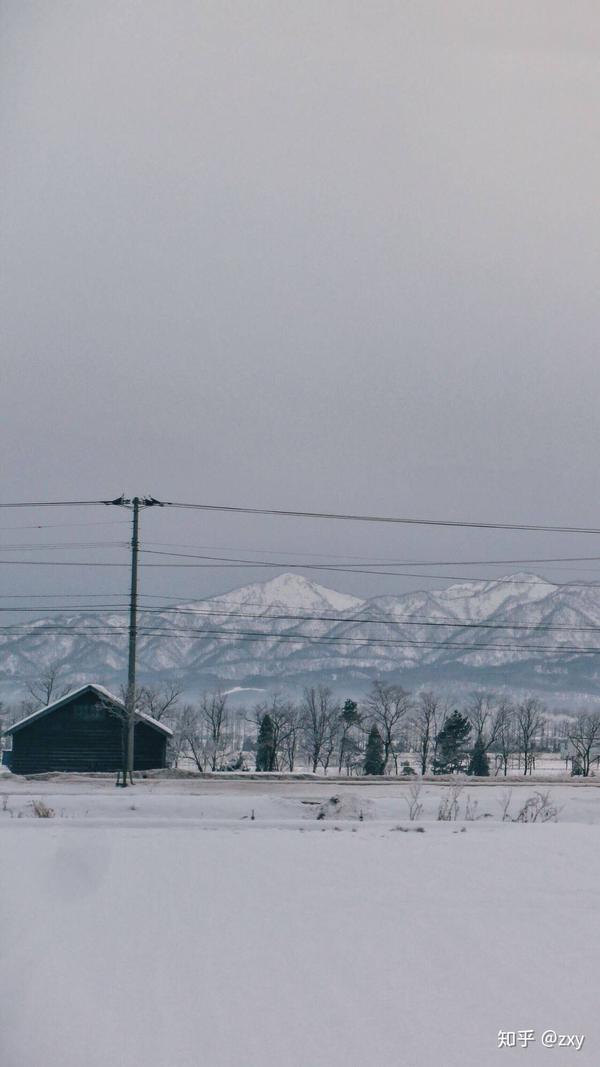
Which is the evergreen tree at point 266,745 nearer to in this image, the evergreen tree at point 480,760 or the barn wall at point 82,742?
the barn wall at point 82,742

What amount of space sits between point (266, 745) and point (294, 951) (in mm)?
56828

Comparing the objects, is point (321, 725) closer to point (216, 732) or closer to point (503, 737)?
point (503, 737)

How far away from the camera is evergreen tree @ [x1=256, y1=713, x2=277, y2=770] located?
60.9 m

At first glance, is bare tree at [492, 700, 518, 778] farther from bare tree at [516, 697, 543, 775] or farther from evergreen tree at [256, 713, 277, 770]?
evergreen tree at [256, 713, 277, 770]

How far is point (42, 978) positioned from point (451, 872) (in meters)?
4.92

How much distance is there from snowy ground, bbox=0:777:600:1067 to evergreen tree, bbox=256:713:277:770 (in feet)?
161

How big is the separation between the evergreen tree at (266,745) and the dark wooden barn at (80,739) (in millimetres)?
12642

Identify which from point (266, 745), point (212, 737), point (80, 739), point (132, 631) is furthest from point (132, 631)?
point (212, 737)

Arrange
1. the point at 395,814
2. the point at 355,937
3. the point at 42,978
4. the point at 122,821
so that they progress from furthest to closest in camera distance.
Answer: the point at 395,814 → the point at 122,821 → the point at 355,937 → the point at 42,978

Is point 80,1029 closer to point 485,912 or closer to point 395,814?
point 485,912

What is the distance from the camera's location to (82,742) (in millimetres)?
47688

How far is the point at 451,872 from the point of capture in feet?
32.5

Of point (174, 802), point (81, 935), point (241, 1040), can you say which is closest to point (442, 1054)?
point (241, 1040)

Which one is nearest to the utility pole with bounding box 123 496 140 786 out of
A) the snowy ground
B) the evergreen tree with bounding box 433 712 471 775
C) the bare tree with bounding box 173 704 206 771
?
the snowy ground
